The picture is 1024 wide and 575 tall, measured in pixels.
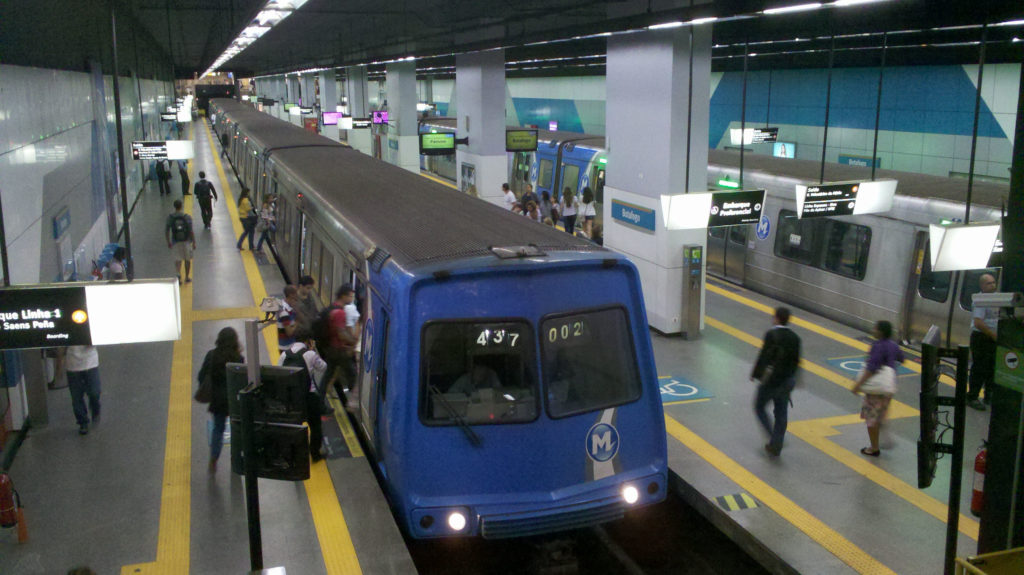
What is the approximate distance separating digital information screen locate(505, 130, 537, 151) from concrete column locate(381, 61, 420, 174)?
20.4 ft

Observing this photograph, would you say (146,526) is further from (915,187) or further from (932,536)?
(915,187)

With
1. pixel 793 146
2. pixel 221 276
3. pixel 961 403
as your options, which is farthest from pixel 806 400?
pixel 793 146

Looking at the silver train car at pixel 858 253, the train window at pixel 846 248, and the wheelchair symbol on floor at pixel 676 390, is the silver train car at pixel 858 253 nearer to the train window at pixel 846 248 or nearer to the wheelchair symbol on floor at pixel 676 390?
the train window at pixel 846 248

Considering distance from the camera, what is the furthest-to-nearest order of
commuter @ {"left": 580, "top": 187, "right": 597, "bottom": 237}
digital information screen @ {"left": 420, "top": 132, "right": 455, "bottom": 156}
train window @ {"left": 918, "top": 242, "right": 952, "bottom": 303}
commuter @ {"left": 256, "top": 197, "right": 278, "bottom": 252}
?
→ digital information screen @ {"left": 420, "top": 132, "right": 455, "bottom": 156} → commuter @ {"left": 580, "top": 187, "right": 597, "bottom": 237} → commuter @ {"left": 256, "top": 197, "right": 278, "bottom": 252} → train window @ {"left": 918, "top": 242, "right": 952, "bottom": 303}

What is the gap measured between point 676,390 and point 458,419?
5.00 metres

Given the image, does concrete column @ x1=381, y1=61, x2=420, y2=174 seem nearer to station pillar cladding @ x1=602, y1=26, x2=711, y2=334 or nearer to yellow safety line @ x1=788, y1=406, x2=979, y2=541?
station pillar cladding @ x1=602, y1=26, x2=711, y2=334

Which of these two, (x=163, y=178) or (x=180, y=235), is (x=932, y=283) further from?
(x=163, y=178)

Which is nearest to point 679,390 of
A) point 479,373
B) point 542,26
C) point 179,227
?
point 479,373

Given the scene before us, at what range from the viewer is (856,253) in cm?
1252

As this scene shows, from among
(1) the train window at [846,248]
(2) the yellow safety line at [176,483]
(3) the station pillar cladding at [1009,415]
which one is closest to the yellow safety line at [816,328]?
(1) the train window at [846,248]

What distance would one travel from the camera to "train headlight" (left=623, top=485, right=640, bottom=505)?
612 cm

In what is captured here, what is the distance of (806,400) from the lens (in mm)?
9922

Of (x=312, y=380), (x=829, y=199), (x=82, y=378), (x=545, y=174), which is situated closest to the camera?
(x=312, y=380)

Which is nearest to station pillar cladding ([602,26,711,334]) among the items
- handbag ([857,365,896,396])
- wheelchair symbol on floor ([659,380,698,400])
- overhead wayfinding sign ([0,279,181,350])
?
wheelchair symbol on floor ([659,380,698,400])
